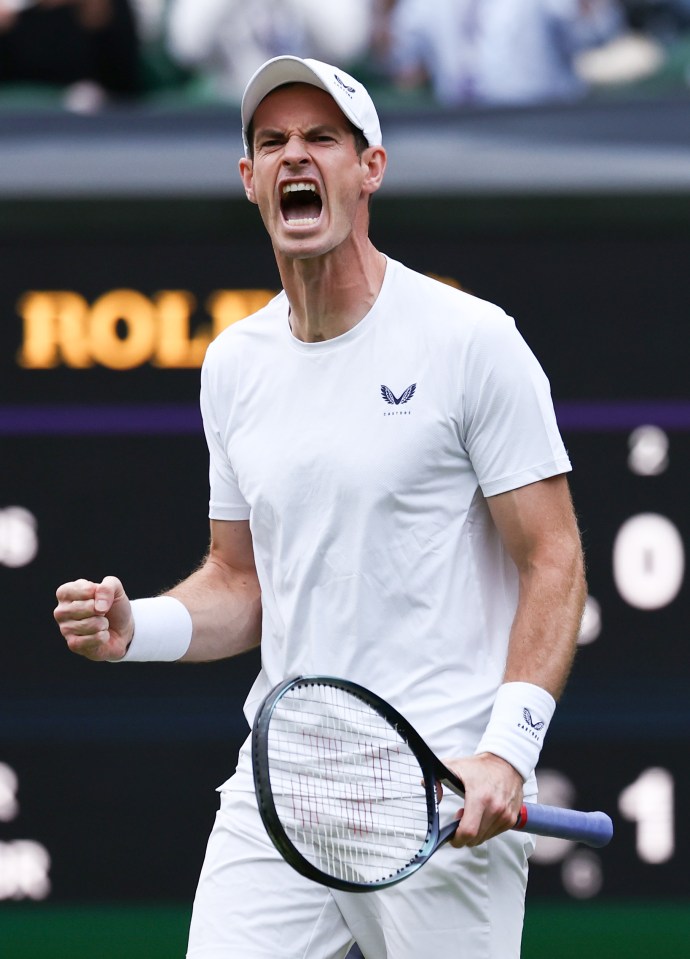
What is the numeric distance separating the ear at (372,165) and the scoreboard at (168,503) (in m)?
1.75

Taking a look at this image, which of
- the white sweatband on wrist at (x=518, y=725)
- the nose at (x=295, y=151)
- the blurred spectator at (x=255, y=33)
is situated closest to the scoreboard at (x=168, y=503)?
the blurred spectator at (x=255, y=33)

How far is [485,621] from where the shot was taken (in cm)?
298

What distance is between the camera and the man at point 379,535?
2910 millimetres

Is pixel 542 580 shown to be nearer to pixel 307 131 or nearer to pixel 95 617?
pixel 95 617

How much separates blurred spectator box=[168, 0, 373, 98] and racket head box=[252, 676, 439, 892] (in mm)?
3269

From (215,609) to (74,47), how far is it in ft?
10.6

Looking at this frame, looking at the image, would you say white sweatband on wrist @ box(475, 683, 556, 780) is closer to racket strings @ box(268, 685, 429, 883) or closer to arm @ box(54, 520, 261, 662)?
racket strings @ box(268, 685, 429, 883)

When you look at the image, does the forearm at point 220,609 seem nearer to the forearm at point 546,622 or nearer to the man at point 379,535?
the man at point 379,535

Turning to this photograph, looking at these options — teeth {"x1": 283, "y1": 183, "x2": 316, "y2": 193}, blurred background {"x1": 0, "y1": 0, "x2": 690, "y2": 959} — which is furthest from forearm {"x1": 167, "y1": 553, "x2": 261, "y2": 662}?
blurred background {"x1": 0, "y1": 0, "x2": 690, "y2": 959}

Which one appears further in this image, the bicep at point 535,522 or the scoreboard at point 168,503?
the scoreboard at point 168,503

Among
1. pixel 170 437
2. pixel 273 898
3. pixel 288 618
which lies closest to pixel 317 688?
pixel 288 618

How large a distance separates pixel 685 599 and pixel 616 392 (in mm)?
574

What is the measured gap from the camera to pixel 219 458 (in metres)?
3.29

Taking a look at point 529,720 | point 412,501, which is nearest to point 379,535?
point 412,501
